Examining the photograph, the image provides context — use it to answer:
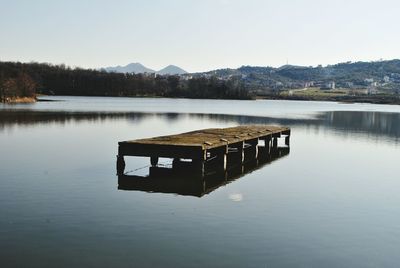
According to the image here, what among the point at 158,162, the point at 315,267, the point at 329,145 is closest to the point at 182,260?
the point at 315,267

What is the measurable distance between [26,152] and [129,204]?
57.7 feet

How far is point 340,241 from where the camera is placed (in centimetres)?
1673

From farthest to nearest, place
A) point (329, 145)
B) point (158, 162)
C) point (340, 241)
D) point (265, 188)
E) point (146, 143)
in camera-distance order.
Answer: point (329, 145) < point (158, 162) < point (146, 143) < point (265, 188) < point (340, 241)

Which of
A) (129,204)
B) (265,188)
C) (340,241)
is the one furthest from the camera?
(265,188)

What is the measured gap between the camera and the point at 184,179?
2731cm

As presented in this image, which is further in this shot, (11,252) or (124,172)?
(124,172)

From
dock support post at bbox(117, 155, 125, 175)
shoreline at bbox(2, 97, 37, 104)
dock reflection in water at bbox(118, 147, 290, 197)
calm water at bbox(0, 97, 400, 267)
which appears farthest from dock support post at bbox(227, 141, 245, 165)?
shoreline at bbox(2, 97, 37, 104)

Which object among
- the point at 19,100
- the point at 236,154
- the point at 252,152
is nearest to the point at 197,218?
the point at 236,154

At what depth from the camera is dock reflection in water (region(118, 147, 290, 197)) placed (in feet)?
79.9

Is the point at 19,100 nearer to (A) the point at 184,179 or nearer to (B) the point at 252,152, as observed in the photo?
(B) the point at 252,152

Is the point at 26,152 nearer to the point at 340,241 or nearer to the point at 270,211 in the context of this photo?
the point at 270,211

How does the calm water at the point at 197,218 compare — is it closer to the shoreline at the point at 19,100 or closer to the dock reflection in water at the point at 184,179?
the dock reflection in water at the point at 184,179

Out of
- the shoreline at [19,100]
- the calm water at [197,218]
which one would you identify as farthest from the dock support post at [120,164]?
the shoreline at [19,100]

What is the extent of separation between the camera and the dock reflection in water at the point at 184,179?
2434cm
